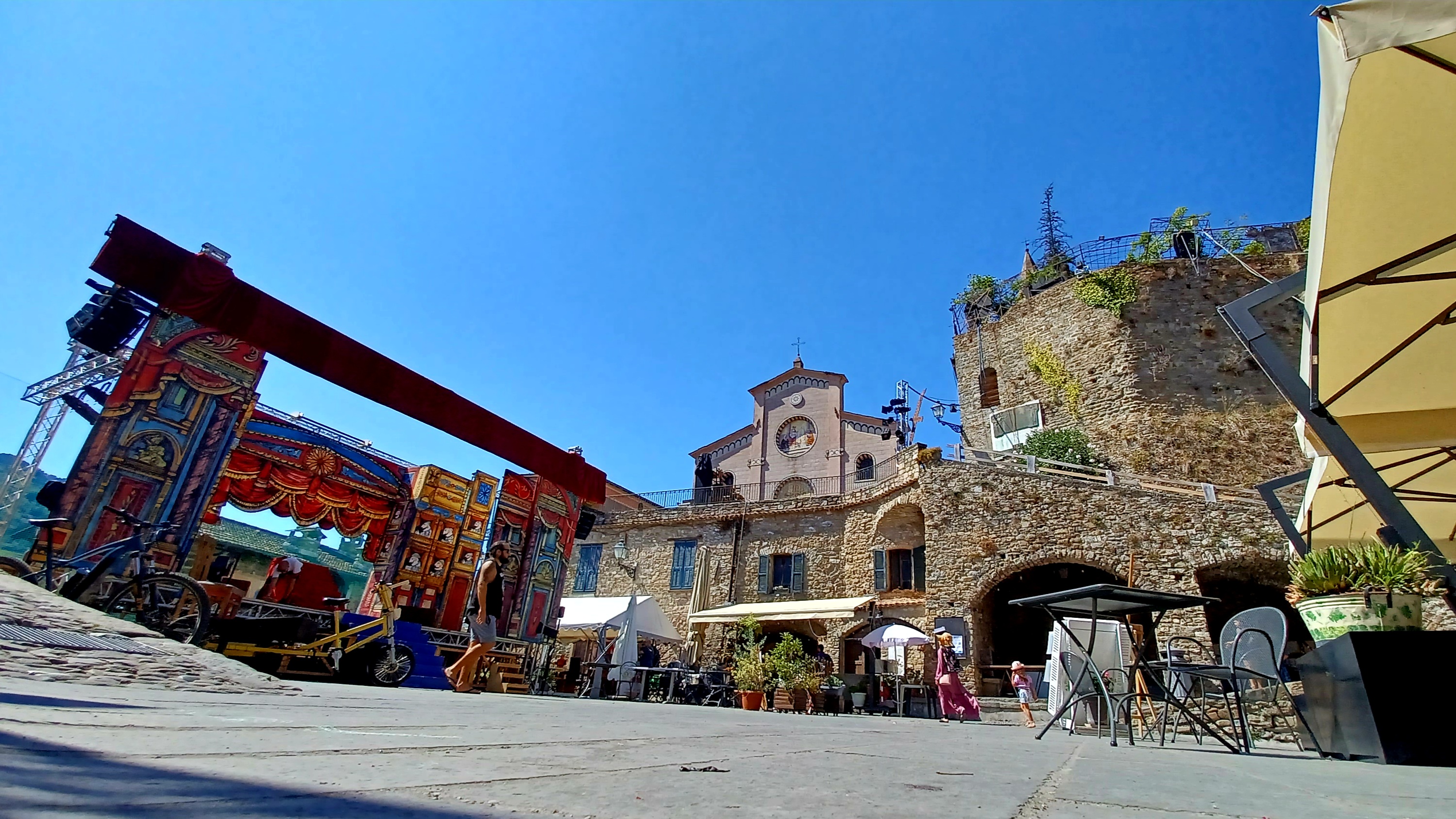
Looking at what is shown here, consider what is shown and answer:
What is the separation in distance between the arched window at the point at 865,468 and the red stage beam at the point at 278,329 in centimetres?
1564

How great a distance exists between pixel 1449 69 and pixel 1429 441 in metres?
3.10

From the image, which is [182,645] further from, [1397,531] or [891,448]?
[891,448]

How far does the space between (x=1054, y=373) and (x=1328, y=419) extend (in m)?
18.7

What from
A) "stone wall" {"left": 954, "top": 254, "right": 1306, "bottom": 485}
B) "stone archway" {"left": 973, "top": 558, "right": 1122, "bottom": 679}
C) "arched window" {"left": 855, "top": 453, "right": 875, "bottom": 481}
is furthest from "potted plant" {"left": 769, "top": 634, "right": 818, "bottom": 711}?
"arched window" {"left": 855, "top": 453, "right": 875, "bottom": 481}

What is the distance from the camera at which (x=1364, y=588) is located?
10.8ft

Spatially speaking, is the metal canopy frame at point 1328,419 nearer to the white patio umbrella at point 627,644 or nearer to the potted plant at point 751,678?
the potted plant at point 751,678

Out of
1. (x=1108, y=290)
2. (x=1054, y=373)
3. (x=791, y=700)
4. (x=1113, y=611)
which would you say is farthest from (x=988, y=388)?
(x=1113, y=611)

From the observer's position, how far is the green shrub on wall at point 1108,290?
20.5m

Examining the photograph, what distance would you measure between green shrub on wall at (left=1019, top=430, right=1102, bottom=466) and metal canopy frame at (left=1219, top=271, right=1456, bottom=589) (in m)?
14.3

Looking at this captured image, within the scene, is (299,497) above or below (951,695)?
above

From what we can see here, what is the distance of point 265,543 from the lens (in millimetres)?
23781

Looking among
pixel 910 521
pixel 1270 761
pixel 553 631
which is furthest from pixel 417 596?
pixel 1270 761

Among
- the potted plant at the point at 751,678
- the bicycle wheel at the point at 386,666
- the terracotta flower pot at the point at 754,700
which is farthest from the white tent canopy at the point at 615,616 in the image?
the bicycle wheel at the point at 386,666

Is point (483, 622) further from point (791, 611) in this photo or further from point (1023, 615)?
point (1023, 615)
